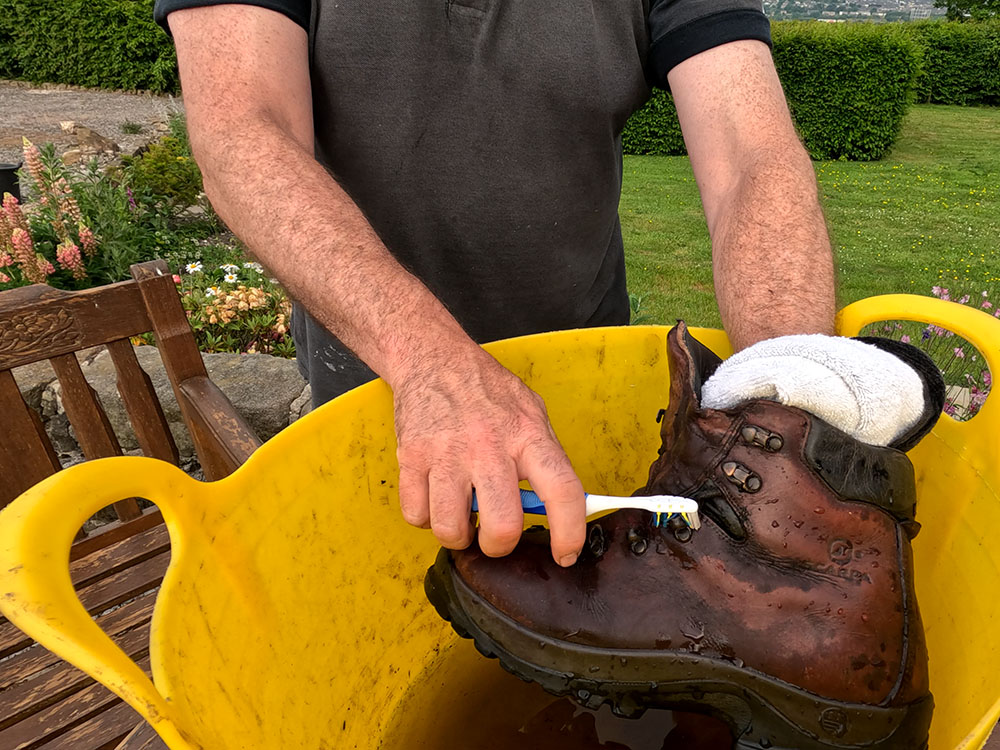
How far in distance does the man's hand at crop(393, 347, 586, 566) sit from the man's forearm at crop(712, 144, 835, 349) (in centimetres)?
42

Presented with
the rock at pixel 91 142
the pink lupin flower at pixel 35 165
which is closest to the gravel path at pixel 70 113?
the rock at pixel 91 142

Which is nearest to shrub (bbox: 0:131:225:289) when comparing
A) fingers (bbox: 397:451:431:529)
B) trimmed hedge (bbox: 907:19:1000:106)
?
fingers (bbox: 397:451:431:529)

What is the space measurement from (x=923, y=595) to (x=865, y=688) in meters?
0.41

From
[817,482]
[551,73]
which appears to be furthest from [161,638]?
[551,73]

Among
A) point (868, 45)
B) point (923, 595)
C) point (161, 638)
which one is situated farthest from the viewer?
point (868, 45)

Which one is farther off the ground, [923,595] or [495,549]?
[495,549]

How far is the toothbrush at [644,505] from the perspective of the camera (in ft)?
2.28

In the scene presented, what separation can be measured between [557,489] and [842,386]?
1.02 feet

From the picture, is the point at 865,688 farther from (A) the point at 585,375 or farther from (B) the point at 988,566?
(A) the point at 585,375

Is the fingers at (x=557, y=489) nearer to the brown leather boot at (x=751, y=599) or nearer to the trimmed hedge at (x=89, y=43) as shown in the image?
the brown leather boot at (x=751, y=599)

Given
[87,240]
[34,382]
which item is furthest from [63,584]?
[87,240]

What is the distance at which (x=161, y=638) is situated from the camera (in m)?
0.57

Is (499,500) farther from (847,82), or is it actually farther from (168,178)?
(847,82)

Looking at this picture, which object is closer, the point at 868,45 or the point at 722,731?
the point at 722,731
